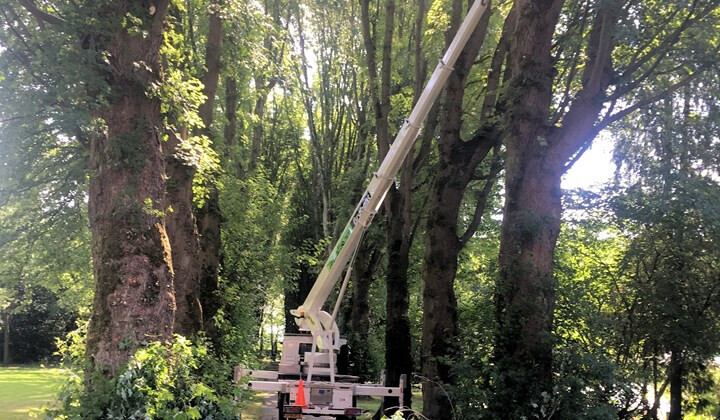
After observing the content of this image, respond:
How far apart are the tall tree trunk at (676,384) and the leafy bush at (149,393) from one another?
1022 cm

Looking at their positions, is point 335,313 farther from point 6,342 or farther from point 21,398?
point 6,342

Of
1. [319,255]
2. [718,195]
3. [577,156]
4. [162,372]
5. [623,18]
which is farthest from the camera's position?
[319,255]

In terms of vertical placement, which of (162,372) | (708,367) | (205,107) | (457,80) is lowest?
(708,367)

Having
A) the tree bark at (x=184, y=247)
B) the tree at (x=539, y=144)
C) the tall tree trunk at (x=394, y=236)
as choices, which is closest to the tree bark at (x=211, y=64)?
the tree bark at (x=184, y=247)

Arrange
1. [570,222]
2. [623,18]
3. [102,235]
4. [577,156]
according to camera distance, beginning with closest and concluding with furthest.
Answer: [102,235] → [623,18] → [577,156] → [570,222]

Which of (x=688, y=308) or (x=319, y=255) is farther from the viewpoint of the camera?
(x=319, y=255)

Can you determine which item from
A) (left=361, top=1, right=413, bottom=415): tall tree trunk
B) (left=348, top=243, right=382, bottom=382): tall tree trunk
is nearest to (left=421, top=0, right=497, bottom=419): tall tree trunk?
(left=361, top=1, right=413, bottom=415): tall tree trunk

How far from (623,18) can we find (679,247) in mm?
5120

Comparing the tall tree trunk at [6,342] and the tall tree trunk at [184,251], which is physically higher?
the tall tree trunk at [184,251]

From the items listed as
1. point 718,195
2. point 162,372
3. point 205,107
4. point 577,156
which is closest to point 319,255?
point 205,107

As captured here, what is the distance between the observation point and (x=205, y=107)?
437 inches

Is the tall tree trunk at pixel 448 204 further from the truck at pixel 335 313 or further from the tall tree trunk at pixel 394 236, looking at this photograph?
the tall tree trunk at pixel 394 236

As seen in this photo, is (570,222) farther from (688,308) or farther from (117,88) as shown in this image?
Result: (117,88)

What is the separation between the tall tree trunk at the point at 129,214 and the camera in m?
5.42
